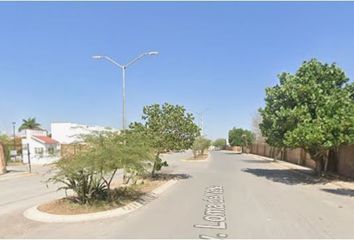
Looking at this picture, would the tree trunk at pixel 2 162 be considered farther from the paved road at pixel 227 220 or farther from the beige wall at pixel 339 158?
the beige wall at pixel 339 158

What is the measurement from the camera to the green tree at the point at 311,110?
19.9 metres

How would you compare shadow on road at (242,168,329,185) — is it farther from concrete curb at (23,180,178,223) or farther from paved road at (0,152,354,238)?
concrete curb at (23,180,178,223)

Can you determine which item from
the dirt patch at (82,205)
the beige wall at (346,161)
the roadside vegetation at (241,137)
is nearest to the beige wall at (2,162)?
the dirt patch at (82,205)

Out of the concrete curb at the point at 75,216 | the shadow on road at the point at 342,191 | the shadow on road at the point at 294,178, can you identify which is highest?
the concrete curb at the point at 75,216

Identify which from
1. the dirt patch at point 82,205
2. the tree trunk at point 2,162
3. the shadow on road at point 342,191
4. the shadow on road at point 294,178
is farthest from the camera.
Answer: the tree trunk at point 2,162

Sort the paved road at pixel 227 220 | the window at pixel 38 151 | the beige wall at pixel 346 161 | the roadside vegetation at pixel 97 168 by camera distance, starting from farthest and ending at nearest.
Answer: the window at pixel 38 151
the beige wall at pixel 346 161
the roadside vegetation at pixel 97 168
the paved road at pixel 227 220

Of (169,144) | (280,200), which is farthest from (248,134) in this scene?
(280,200)

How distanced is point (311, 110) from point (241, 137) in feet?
245

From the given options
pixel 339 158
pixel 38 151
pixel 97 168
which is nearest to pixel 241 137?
pixel 38 151

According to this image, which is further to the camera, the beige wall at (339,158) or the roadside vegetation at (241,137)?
the roadside vegetation at (241,137)

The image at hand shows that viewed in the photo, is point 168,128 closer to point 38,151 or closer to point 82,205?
point 82,205

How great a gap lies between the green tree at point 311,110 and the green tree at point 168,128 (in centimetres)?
462

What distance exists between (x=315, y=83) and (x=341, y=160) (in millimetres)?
6720

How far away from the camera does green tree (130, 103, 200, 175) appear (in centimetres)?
2206
